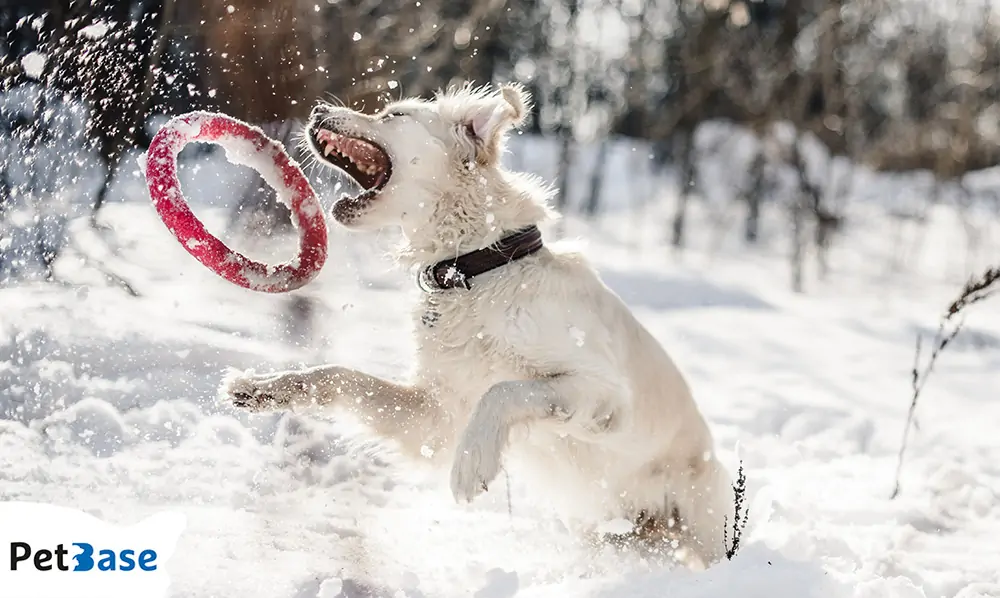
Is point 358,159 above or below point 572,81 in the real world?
below

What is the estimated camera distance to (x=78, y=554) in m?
3.30

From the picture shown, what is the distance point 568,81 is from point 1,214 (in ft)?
34.2

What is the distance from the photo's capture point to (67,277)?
6824mm

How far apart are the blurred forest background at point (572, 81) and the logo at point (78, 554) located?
2.50 metres

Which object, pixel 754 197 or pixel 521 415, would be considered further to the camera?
pixel 754 197

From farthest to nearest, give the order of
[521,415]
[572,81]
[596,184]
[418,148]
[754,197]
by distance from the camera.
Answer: [596,184] → [754,197] → [572,81] → [418,148] → [521,415]

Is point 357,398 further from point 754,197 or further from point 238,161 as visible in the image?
point 754,197

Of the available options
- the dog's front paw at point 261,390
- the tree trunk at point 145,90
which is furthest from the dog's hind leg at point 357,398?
the tree trunk at point 145,90

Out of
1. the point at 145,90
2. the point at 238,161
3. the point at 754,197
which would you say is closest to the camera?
the point at 238,161

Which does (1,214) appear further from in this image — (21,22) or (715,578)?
(715,578)

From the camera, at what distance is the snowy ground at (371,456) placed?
349cm

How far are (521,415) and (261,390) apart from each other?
1.00m

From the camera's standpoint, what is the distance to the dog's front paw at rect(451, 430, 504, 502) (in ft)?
10.8

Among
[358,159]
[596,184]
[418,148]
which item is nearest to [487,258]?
[418,148]
